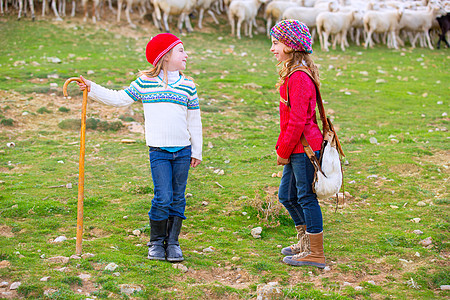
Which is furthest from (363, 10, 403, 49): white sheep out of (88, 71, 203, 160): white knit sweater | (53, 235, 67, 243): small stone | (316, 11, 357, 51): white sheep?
(53, 235, 67, 243): small stone

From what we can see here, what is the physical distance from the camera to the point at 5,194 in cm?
552

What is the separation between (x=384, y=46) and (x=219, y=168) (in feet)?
54.1

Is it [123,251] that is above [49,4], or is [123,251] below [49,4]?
below

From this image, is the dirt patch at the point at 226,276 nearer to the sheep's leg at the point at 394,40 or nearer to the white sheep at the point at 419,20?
the sheep's leg at the point at 394,40

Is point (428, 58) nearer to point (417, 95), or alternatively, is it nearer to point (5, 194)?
point (417, 95)

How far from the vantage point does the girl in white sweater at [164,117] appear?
3.96 metres

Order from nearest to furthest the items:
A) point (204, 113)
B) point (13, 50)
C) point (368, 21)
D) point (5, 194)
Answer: point (5, 194)
point (204, 113)
point (13, 50)
point (368, 21)

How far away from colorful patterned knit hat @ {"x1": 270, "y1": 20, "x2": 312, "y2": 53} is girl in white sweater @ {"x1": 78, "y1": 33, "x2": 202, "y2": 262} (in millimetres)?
813

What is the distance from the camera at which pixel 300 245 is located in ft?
14.0

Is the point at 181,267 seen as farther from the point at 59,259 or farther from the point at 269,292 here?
Result: the point at 59,259

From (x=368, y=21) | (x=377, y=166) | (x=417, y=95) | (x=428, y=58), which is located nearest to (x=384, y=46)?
(x=368, y=21)

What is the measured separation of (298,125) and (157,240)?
1.50m

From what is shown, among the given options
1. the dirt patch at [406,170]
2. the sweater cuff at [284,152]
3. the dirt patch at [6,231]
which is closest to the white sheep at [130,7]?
the dirt patch at [406,170]

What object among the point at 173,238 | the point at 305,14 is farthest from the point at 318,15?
the point at 173,238
